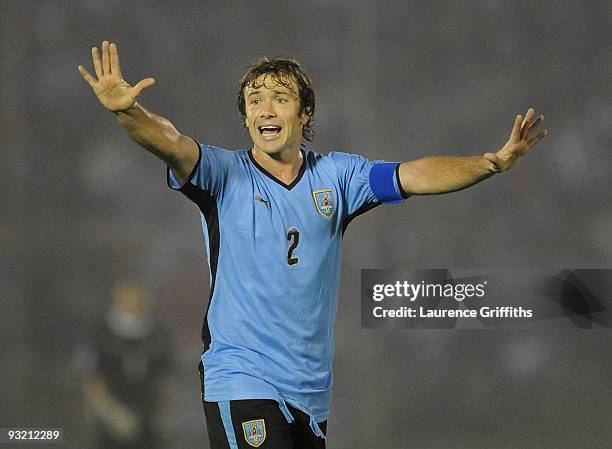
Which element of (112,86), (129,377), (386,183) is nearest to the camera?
(112,86)

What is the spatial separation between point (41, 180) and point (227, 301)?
2.83 meters

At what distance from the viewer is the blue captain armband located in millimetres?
3232

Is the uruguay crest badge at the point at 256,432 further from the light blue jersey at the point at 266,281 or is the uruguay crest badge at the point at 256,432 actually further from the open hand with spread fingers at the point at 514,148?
the open hand with spread fingers at the point at 514,148

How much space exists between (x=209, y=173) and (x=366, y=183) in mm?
615

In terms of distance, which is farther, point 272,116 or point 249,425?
point 272,116

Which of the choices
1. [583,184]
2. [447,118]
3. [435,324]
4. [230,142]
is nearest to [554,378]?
[435,324]

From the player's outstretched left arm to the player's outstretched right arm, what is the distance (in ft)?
2.73

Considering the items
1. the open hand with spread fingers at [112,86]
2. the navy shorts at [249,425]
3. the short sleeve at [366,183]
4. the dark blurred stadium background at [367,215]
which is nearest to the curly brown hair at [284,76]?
the short sleeve at [366,183]

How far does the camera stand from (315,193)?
318 cm

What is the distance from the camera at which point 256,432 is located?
2871 millimetres

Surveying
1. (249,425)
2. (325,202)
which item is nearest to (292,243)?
(325,202)

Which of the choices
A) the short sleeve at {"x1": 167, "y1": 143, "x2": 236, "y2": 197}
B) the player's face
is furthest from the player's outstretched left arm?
the short sleeve at {"x1": 167, "y1": 143, "x2": 236, "y2": 197}

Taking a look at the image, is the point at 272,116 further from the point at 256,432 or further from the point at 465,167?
the point at 256,432

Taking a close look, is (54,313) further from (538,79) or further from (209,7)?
(538,79)
